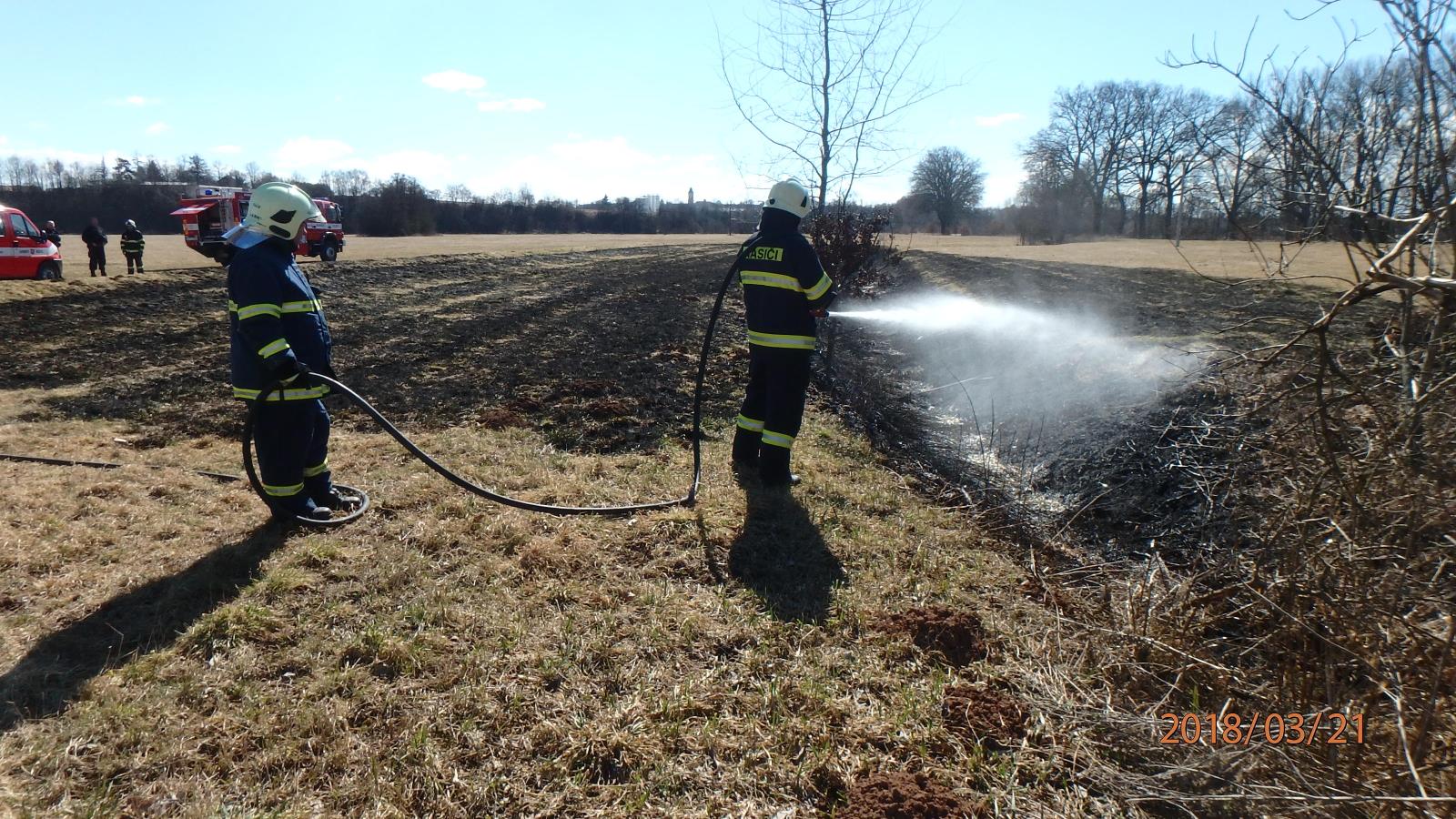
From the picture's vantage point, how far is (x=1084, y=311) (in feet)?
49.6

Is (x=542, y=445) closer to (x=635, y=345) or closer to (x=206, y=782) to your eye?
(x=206, y=782)

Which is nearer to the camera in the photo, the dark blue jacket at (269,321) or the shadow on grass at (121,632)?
the shadow on grass at (121,632)

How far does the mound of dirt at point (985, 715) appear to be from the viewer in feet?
9.40

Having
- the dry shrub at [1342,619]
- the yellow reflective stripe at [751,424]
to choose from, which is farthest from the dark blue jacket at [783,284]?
the dry shrub at [1342,619]

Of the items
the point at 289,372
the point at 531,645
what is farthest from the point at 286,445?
the point at 531,645

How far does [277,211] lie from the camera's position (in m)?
4.04

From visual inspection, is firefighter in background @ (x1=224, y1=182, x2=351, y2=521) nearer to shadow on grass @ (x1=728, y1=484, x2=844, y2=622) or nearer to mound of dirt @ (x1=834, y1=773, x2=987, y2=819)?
shadow on grass @ (x1=728, y1=484, x2=844, y2=622)

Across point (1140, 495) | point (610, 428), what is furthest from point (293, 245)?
point (1140, 495)

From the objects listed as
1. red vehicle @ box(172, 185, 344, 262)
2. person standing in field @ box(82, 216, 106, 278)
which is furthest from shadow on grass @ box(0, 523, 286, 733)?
red vehicle @ box(172, 185, 344, 262)

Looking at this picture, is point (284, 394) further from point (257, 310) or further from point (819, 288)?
point (819, 288)

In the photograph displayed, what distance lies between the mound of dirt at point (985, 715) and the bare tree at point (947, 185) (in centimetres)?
7317

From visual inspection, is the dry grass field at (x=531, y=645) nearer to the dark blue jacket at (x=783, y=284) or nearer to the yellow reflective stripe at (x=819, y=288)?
the dark blue jacket at (x=783, y=284)

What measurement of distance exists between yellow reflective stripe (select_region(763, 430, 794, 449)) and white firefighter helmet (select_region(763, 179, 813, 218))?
1.59 m

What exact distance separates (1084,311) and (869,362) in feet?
20.3
